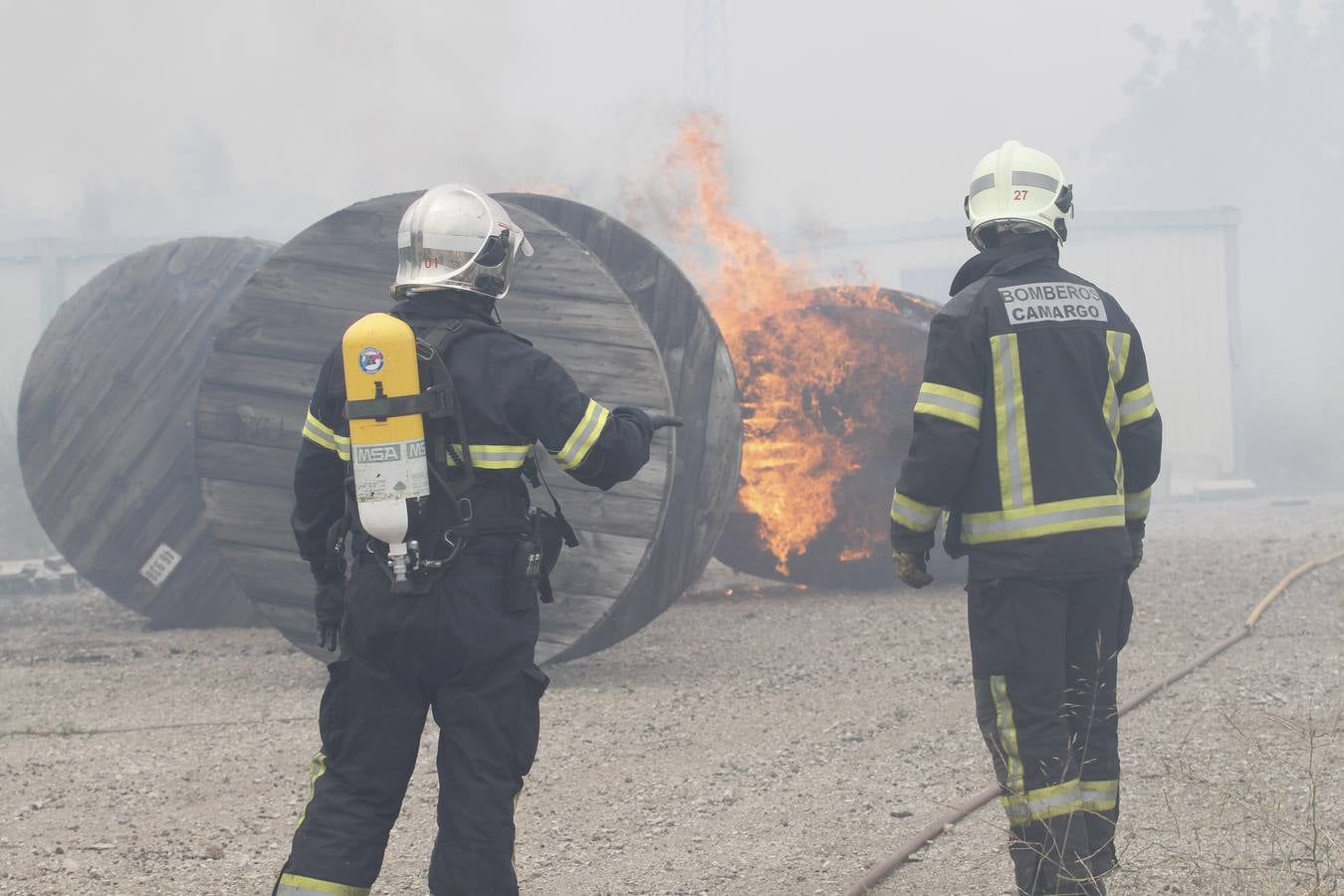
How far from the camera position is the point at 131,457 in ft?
28.8

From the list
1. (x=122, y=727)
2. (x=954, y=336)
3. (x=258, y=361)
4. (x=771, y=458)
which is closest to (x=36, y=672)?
(x=122, y=727)

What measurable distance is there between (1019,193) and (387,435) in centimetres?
169

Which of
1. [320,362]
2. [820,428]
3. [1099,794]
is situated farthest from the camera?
[820,428]

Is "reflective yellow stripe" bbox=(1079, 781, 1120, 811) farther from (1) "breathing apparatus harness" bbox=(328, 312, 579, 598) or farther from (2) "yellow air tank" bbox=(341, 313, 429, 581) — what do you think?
(2) "yellow air tank" bbox=(341, 313, 429, 581)

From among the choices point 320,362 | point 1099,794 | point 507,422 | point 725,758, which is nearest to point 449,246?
point 507,422

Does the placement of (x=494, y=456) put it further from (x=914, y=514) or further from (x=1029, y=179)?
(x=1029, y=179)

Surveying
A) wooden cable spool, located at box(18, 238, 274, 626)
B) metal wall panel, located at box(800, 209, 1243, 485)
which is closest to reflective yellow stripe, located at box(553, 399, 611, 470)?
wooden cable spool, located at box(18, 238, 274, 626)

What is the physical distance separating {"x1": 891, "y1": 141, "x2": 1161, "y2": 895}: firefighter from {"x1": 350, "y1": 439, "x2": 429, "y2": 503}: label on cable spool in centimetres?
117

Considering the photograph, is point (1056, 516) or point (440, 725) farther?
point (1056, 516)

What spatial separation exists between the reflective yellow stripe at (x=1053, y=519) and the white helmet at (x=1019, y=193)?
708 mm

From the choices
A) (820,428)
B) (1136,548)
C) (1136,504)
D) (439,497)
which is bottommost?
(820,428)

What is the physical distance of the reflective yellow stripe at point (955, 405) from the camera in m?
3.44

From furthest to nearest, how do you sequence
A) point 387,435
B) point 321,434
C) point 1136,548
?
point 1136,548 < point 321,434 < point 387,435

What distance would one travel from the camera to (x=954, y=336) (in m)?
3.46
